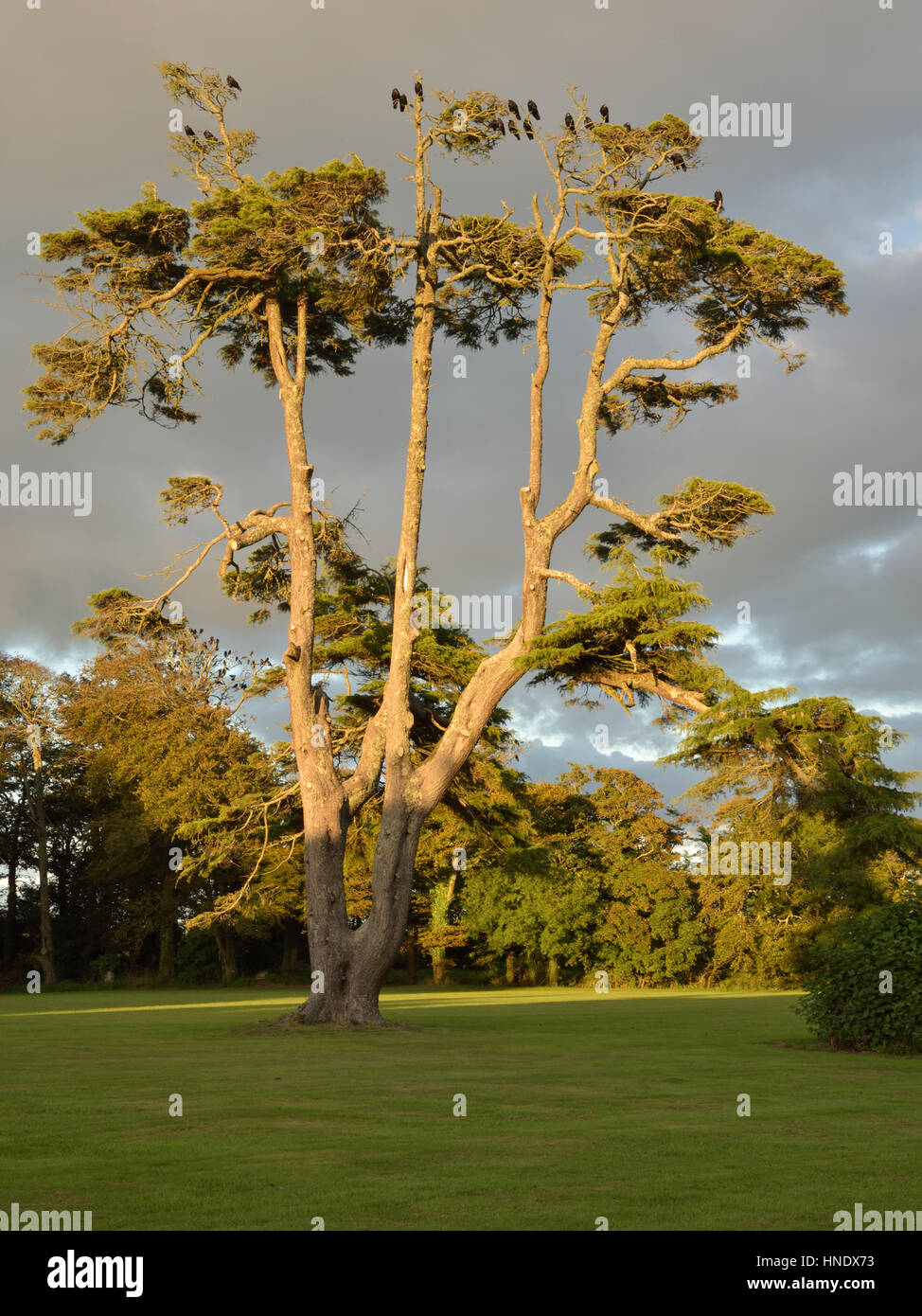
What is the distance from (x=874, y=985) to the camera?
674 inches

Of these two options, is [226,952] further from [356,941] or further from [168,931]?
[356,941]

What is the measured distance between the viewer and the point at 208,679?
5266 cm

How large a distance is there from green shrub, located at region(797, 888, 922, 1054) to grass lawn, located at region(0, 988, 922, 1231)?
0.58m

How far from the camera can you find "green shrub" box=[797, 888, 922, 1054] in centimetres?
1680

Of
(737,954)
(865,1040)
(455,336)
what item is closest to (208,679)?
(737,954)

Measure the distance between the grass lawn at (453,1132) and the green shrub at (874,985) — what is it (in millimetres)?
583

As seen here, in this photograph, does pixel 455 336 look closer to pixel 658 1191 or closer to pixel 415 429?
pixel 415 429

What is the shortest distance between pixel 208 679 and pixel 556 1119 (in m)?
43.3

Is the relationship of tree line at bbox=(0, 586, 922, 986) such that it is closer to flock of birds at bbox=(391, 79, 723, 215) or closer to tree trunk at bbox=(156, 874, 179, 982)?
tree trunk at bbox=(156, 874, 179, 982)

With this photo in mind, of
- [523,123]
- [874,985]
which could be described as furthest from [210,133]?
[874,985]

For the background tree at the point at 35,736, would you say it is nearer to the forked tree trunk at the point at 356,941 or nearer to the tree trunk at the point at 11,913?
the tree trunk at the point at 11,913

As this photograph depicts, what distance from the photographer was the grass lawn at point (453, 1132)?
733cm

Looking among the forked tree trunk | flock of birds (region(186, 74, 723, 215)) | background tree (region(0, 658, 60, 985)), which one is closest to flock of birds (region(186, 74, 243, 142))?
flock of birds (region(186, 74, 723, 215))

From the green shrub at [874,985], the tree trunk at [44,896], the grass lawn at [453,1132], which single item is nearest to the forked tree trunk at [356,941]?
the grass lawn at [453,1132]
